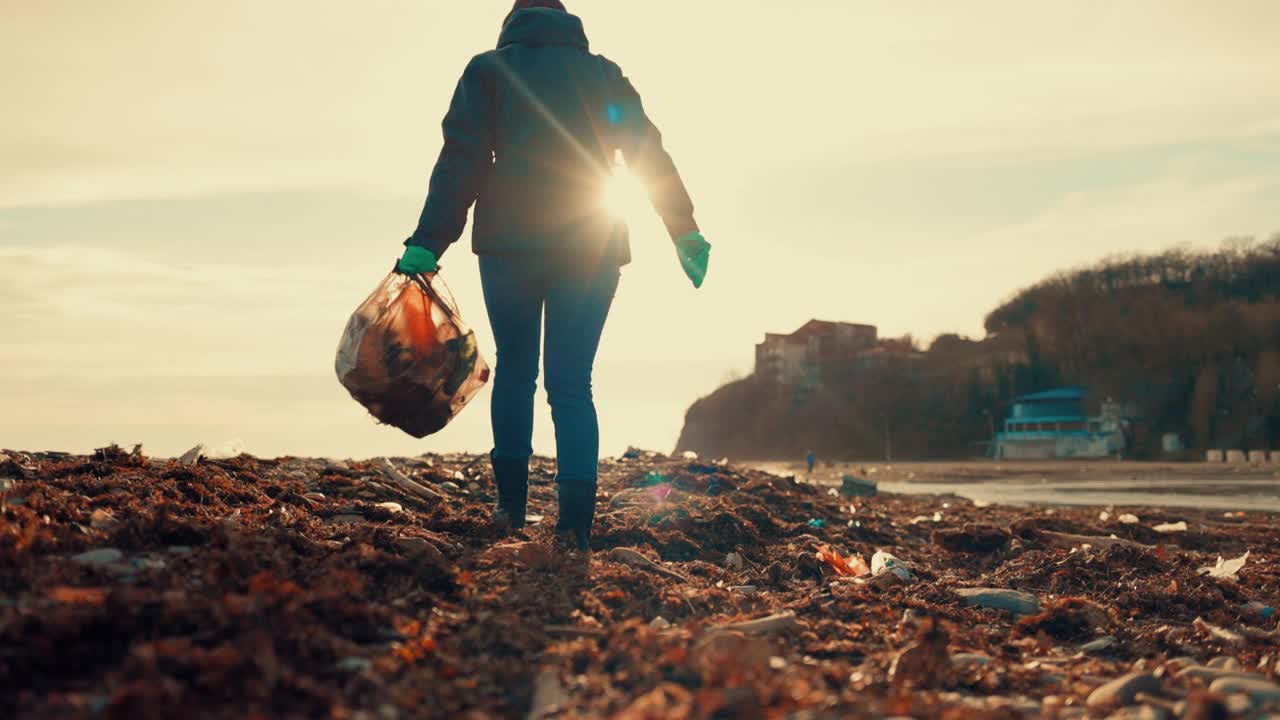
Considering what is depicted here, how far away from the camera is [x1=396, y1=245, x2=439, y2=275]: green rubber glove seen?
4820mm

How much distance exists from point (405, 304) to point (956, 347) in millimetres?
85994

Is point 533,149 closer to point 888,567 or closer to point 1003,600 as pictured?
point 888,567

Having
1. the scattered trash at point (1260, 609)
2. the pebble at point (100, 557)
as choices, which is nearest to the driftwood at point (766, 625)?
the pebble at point (100, 557)

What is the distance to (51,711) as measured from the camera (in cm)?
211

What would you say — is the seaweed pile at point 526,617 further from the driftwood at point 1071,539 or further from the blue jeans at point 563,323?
the driftwood at point 1071,539

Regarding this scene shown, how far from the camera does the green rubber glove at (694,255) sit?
5246 millimetres

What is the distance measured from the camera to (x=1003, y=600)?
4.69 metres

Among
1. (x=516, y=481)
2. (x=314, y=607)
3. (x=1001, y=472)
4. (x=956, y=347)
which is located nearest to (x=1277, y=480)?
(x=1001, y=472)

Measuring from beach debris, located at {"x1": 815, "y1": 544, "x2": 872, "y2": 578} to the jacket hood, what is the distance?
313 cm

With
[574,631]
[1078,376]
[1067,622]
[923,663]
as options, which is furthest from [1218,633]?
[1078,376]

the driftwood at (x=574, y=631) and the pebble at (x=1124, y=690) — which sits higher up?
the driftwood at (x=574, y=631)

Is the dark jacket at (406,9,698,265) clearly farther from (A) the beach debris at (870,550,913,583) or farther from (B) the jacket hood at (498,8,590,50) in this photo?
(A) the beach debris at (870,550,913,583)

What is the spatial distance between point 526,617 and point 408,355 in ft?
6.26

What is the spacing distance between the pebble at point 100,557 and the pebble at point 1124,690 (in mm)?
3124
